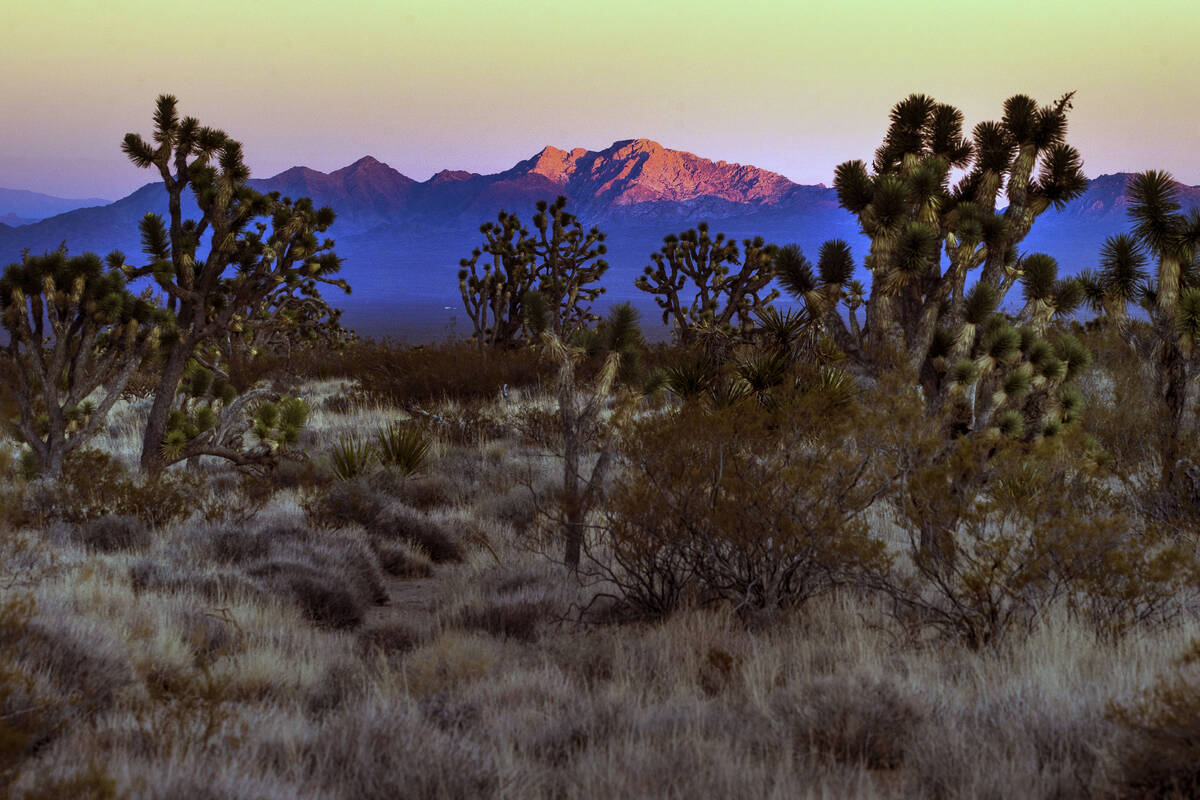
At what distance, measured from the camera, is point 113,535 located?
342 inches

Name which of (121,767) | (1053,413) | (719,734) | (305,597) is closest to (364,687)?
(121,767)

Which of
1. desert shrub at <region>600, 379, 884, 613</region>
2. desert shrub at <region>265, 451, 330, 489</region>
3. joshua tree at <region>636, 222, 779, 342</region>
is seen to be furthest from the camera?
joshua tree at <region>636, 222, 779, 342</region>

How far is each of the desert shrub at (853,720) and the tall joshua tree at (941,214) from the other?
6.81 m

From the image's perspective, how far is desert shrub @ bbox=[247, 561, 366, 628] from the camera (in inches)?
291

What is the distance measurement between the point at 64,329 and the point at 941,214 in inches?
431

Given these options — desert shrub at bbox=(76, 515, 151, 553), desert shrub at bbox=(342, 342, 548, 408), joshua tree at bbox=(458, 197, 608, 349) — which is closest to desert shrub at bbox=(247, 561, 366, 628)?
desert shrub at bbox=(76, 515, 151, 553)

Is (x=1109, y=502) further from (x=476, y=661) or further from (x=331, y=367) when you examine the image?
(x=331, y=367)

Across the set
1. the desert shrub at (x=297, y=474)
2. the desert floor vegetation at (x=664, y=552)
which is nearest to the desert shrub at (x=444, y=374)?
the desert floor vegetation at (x=664, y=552)

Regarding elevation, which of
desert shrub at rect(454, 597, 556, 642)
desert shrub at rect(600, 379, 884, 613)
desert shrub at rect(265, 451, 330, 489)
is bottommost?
desert shrub at rect(454, 597, 556, 642)

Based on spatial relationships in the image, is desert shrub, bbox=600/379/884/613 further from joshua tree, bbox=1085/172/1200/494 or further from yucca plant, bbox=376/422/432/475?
yucca plant, bbox=376/422/432/475

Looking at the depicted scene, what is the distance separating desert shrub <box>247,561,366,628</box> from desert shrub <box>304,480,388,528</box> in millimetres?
2297

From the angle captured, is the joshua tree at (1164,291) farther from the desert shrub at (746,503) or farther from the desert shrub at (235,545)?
the desert shrub at (235,545)

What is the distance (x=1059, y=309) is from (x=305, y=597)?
32.7ft

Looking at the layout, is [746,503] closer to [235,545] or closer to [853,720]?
[853,720]
